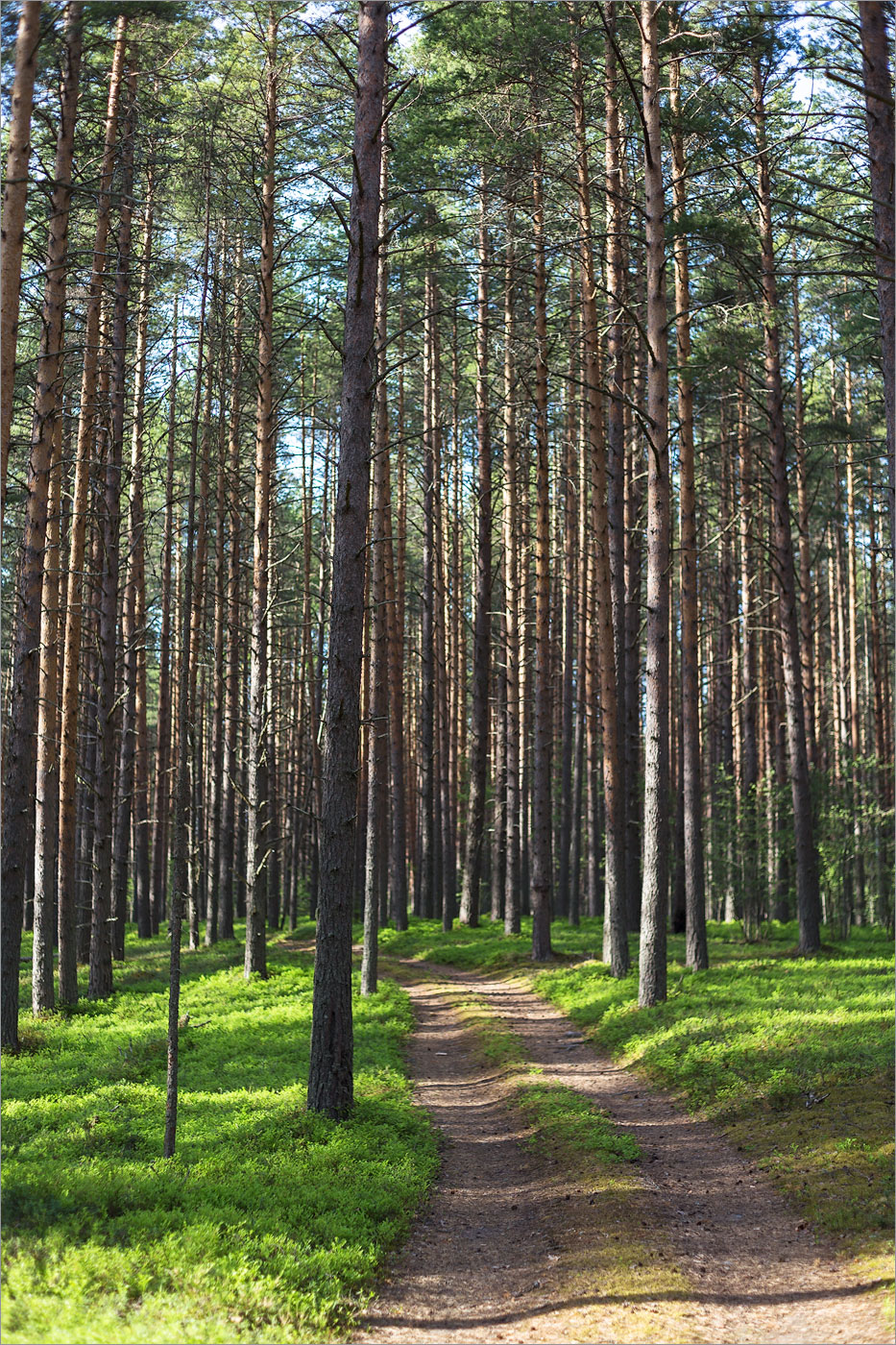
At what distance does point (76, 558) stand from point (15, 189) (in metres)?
6.32

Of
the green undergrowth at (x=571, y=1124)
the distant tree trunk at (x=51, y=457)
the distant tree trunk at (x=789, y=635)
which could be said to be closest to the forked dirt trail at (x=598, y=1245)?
the green undergrowth at (x=571, y=1124)

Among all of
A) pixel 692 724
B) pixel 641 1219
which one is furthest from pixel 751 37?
pixel 641 1219

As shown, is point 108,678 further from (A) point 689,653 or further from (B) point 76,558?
(A) point 689,653

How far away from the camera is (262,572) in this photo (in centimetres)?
1589

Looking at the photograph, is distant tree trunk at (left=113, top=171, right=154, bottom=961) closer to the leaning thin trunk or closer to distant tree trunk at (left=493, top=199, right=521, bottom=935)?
distant tree trunk at (left=493, top=199, right=521, bottom=935)

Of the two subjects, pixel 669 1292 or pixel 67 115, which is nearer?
pixel 669 1292

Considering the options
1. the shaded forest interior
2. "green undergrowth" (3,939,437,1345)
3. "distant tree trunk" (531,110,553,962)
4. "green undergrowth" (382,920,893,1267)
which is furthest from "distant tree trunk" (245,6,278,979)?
"green undergrowth" (382,920,893,1267)

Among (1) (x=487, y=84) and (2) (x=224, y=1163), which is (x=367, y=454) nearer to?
(2) (x=224, y=1163)

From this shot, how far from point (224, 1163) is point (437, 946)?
51.5 ft

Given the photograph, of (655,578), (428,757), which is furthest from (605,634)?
(428,757)

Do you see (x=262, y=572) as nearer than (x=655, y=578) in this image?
No

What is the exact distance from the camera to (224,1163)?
6.88 metres

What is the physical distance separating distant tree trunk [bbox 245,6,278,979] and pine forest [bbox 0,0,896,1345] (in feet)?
0.30

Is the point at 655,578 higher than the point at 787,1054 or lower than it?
higher
